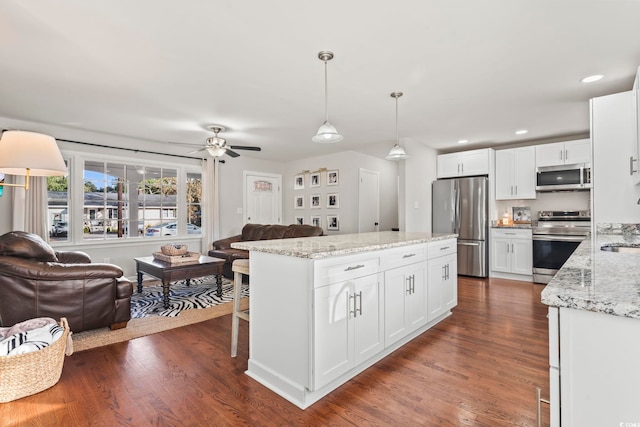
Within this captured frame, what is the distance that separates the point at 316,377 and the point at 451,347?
1.37 m

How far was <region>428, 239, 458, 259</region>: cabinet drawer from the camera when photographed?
294 cm

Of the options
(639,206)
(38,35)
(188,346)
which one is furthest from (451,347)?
(38,35)

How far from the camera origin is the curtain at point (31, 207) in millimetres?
4043

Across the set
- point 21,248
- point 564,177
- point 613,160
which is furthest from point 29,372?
point 564,177

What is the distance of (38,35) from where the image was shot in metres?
2.15

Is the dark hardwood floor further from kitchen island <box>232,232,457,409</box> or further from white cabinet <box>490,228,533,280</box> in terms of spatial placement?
white cabinet <box>490,228,533,280</box>

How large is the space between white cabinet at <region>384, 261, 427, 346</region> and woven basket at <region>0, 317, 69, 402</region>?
224 cm

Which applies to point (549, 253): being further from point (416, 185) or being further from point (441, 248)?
point (441, 248)

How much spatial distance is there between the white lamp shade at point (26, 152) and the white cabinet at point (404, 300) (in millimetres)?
2576

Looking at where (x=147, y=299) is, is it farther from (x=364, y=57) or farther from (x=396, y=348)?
(x=364, y=57)

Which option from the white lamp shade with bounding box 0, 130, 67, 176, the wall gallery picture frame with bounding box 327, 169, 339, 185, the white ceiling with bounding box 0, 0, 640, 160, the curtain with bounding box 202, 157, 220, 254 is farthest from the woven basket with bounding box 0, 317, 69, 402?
the wall gallery picture frame with bounding box 327, 169, 339, 185

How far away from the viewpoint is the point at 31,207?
4.18m

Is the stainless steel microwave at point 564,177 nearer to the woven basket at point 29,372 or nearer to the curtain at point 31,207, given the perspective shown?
the woven basket at point 29,372

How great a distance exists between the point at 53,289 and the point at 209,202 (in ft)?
11.1
